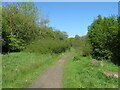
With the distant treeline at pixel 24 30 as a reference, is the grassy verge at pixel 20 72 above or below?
below

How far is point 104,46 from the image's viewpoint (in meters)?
15.7

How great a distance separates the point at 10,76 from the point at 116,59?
12432 millimetres

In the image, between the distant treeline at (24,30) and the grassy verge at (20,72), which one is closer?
the grassy verge at (20,72)

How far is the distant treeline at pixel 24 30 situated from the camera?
2297 cm

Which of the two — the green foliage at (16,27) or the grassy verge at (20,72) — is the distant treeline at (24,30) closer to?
the green foliage at (16,27)

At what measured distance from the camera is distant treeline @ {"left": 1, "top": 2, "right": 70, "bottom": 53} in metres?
23.0

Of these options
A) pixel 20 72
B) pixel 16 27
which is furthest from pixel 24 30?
pixel 20 72

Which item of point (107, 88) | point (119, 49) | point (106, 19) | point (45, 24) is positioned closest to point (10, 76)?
point (107, 88)

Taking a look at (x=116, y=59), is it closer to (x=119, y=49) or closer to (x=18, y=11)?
(x=119, y=49)

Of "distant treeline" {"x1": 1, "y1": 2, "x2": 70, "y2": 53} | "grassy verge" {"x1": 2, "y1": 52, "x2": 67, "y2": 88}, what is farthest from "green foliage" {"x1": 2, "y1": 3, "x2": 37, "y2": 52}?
"grassy verge" {"x1": 2, "y1": 52, "x2": 67, "y2": 88}

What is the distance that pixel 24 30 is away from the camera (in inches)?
1067

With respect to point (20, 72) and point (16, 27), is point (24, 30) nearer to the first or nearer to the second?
point (16, 27)

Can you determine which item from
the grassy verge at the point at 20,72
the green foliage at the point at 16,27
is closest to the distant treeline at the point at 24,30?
the green foliage at the point at 16,27

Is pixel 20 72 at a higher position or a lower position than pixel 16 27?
lower
